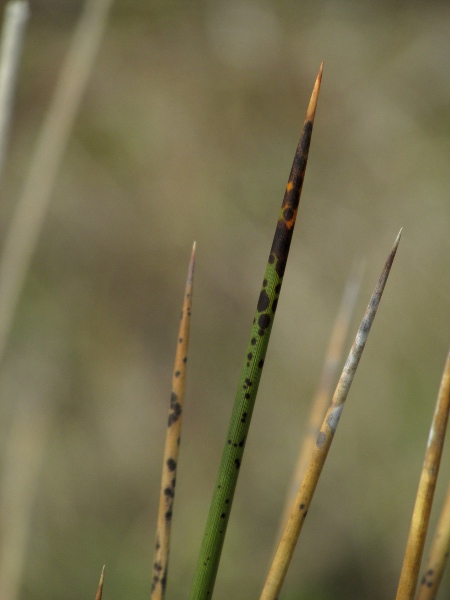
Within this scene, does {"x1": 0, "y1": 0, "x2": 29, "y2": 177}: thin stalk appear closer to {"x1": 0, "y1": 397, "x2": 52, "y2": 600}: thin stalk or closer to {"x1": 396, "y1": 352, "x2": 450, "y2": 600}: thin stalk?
{"x1": 396, "y1": 352, "x2": 450, "y2": 600}: thin stalk

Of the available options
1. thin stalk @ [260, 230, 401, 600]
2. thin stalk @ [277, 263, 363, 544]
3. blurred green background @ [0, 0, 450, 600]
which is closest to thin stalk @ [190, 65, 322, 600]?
thin stalk @ [260, 230, 401, 600]

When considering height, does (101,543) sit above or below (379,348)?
below

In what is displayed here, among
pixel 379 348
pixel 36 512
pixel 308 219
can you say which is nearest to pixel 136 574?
pixel 36 512

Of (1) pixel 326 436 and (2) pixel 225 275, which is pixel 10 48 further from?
(2) pixel 225 275

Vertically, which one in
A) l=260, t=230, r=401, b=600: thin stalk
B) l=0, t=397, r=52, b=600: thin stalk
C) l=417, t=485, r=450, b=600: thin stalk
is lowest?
l=0, t=397, r=52, b=600: thin stalk

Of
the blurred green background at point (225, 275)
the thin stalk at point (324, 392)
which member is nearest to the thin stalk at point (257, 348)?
the thin stalk at point (324, 392)

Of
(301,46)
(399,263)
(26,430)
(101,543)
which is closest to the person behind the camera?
(26,430)

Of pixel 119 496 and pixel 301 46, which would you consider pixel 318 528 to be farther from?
pixel 301 46
